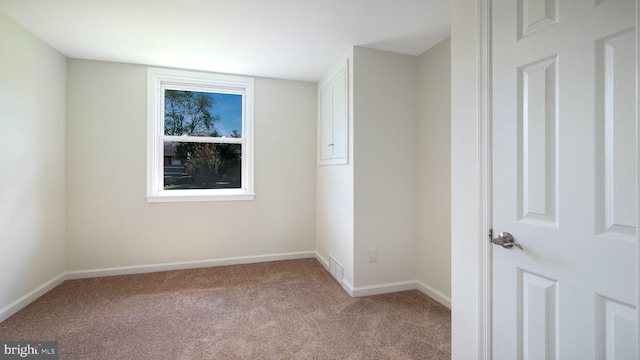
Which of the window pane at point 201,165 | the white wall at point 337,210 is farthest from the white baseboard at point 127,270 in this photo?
the window pane at point 201,165

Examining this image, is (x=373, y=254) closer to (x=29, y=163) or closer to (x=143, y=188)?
(x=143, y=188)

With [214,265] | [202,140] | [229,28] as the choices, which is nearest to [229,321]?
[214,265]

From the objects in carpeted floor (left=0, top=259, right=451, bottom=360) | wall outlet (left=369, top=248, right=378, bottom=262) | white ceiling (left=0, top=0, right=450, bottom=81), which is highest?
white ceiling (left=0, top=0, right=450, bottom=81)

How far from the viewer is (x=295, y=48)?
267 centimetres

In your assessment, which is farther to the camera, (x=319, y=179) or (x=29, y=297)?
(x=319, y=179)

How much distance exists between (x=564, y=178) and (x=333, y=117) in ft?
7.73

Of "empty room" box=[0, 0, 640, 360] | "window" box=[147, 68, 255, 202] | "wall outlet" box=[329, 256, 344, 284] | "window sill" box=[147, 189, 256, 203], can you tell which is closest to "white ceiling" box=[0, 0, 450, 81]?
"empty room" box=[0, 0, 640, 360]

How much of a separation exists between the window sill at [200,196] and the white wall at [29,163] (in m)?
0.88

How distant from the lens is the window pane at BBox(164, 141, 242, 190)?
3.32m

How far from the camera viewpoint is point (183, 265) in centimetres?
325

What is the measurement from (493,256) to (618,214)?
0.48m

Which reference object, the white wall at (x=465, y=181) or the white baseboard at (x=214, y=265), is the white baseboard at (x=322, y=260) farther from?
the white wall at (x=465, y=181)

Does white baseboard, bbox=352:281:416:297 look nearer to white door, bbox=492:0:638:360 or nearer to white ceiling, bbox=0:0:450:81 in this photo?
white door, bbox=492:0:638:360

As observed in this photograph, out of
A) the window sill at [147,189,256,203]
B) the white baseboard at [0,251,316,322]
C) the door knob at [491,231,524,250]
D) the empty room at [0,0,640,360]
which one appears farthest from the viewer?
the window sill at [147,189,256,203]
